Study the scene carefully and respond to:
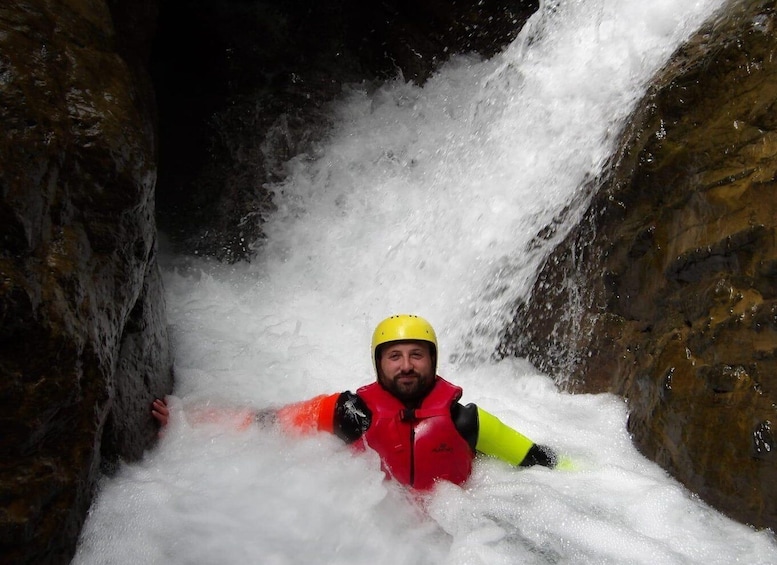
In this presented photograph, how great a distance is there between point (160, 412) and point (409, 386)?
1.35m

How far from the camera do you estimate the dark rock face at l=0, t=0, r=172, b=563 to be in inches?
91.0

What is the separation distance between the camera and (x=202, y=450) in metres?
3.40

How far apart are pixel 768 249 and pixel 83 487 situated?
9.98 feet

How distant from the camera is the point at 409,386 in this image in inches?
142

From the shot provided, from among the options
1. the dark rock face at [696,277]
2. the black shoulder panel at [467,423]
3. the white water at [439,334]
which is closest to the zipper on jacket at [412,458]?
the white water at [439,334]

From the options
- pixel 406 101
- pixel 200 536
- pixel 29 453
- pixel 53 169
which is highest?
pixel 406 101

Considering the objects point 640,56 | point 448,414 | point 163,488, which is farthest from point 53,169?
point 640,56

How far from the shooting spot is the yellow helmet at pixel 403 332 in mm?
3727

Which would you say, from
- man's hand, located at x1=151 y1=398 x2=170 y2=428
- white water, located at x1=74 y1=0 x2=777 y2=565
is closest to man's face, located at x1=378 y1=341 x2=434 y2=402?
white water, located at x1=74 y1=0 x2=777 y2=565

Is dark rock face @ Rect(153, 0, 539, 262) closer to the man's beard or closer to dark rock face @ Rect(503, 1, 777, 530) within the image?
the man's beard

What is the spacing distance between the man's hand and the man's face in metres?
1.18

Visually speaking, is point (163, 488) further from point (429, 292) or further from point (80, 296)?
point (429, 292)

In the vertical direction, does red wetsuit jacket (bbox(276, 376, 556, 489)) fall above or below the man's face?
below

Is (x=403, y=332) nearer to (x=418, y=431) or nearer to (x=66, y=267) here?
(x=418, y=431)
